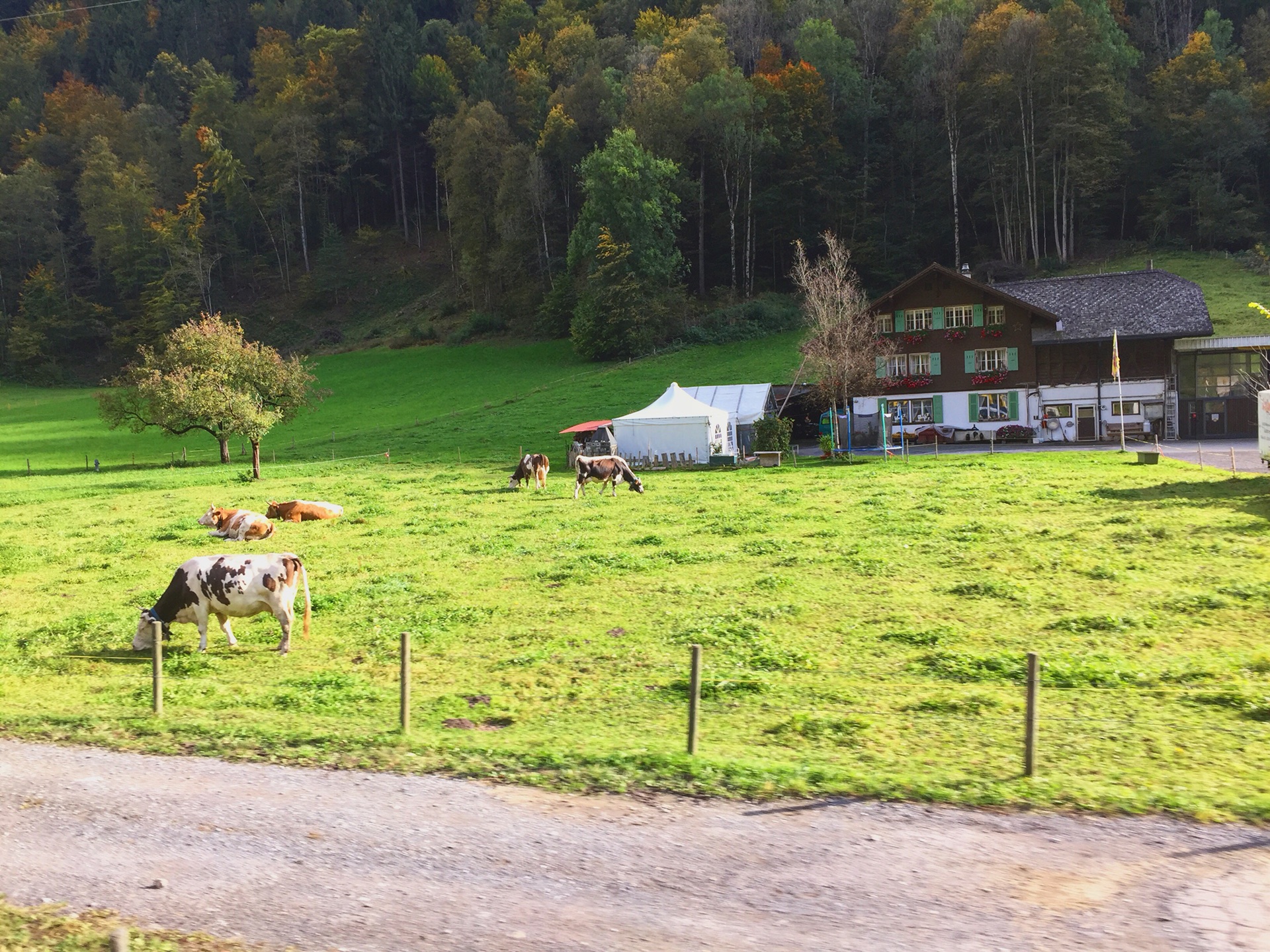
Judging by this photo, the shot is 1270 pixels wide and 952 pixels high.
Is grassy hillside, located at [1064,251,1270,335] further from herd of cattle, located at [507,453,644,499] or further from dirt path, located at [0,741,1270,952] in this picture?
dirt path, located at [0,741,1270,952]

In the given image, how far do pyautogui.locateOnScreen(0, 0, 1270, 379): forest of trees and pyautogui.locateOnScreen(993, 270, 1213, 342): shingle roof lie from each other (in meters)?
16.0

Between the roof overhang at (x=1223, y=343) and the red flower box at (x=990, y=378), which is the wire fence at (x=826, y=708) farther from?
the roof overhang at (x=1223, y=343)

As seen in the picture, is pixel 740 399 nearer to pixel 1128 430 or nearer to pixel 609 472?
pixel 609 472

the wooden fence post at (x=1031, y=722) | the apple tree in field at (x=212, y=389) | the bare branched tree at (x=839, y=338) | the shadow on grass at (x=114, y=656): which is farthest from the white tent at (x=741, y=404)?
the wooden fence post at (x=1031, y=722)

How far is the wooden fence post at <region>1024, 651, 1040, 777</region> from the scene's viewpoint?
8602mm

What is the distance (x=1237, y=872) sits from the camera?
6.78 meters

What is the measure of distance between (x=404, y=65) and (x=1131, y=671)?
117300 mm

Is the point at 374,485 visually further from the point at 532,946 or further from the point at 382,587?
the point at 532,946

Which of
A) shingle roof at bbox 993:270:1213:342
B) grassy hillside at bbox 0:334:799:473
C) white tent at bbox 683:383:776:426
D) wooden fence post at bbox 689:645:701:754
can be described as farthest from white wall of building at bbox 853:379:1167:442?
wooden fence post at bbox 689:645:701:754

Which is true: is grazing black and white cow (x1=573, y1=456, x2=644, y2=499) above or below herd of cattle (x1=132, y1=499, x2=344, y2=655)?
above

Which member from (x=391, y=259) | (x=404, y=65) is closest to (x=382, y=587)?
(x=391, y=259)

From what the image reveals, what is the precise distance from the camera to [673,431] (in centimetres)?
4147

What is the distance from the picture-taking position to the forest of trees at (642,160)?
7156cm

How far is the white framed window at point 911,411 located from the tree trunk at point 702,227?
29425mm
